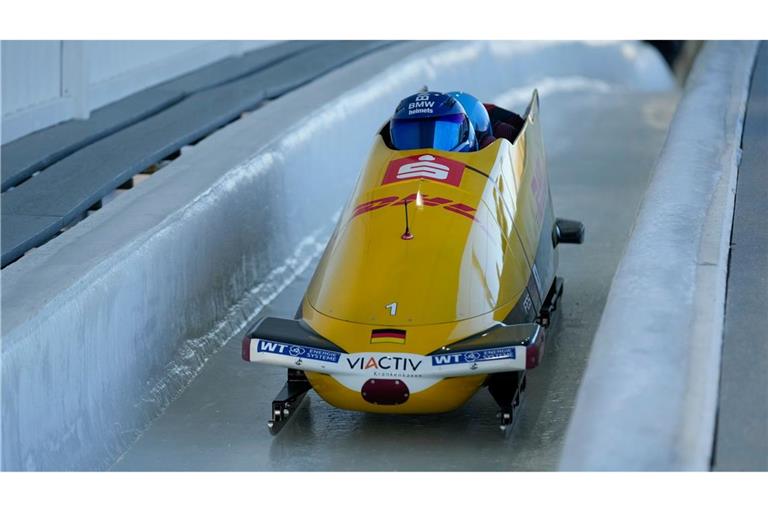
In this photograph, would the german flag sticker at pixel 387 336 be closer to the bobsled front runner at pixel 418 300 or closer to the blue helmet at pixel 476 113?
the bobsled front runner at pixel 418 300

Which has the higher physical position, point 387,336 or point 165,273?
point 387,336

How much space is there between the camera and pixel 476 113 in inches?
193

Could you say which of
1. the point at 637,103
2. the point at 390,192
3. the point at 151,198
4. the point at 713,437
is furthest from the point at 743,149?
the point at 637,103

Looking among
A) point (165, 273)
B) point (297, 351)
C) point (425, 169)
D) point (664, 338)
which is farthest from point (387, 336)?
point (165, 273)

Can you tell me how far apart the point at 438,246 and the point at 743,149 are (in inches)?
82.9

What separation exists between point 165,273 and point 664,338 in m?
1.95

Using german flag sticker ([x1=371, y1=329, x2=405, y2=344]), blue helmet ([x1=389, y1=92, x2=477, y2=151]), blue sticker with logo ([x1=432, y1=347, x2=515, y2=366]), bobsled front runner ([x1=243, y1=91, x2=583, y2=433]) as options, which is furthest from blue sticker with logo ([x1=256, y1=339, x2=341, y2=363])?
blue helmet ([x1=389, y1=92, x2=477, y2=151])

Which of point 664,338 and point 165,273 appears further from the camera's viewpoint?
point 165,273

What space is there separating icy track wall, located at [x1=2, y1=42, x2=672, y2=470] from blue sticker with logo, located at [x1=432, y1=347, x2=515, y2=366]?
103 cm

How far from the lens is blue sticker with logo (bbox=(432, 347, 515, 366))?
3.59 metres

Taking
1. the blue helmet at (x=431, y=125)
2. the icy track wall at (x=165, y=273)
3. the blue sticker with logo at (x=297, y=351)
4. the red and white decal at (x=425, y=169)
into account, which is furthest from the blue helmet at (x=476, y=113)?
the blue sticker with logo at (x=297, y=351)

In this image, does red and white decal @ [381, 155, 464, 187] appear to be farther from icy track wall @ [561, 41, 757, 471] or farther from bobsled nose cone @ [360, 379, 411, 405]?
bobsled nose cone @ [360, 379, 411, 405]

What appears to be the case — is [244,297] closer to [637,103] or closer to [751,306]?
[751,306]

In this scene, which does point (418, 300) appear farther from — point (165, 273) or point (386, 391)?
point (165, 273)
